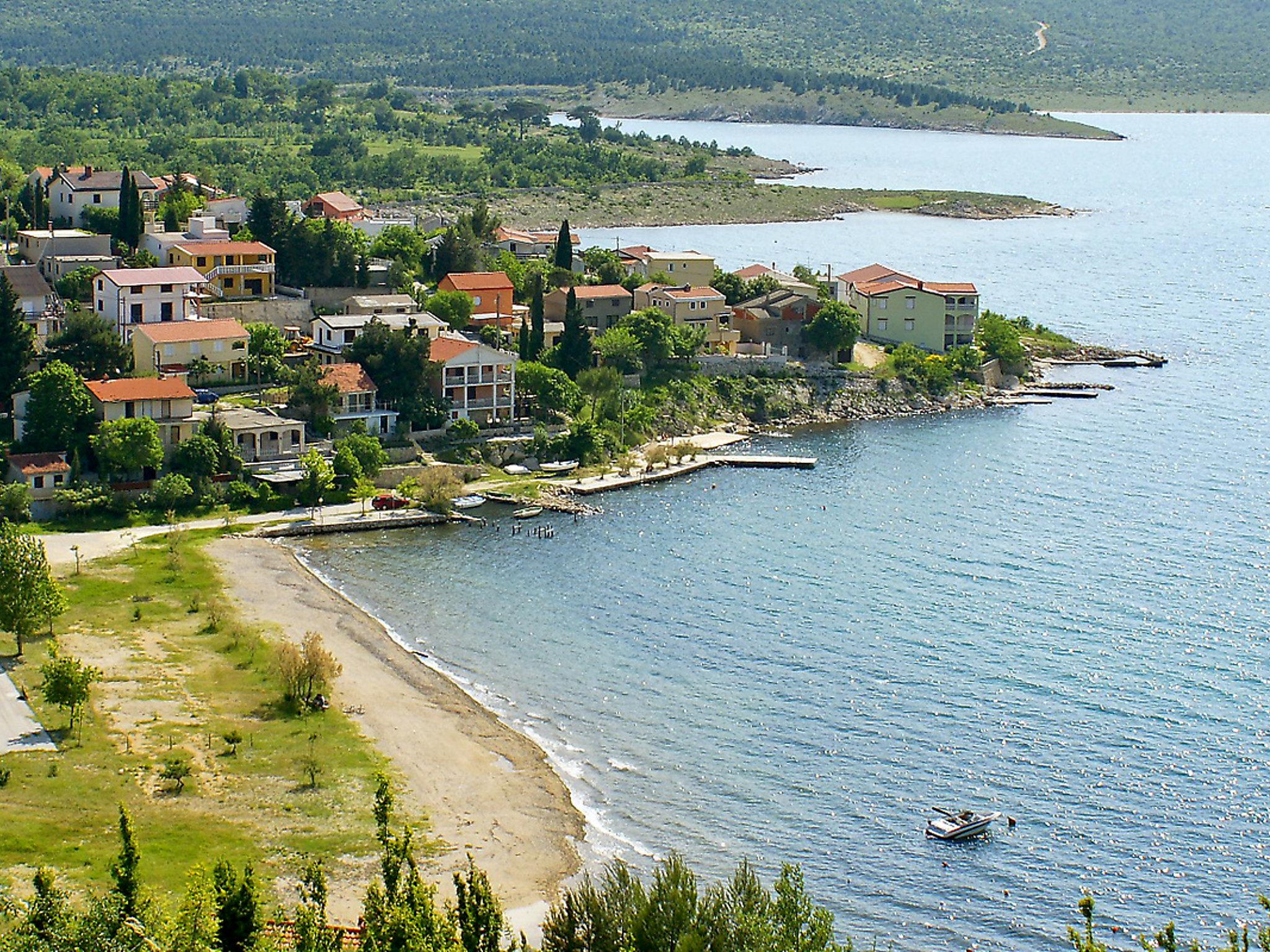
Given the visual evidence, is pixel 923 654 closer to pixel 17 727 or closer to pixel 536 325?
pixel 17 727

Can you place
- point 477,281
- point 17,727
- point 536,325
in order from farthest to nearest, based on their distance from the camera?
point 477,281
point 536,325
point 17,727

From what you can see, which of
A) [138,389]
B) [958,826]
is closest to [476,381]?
[138,389]

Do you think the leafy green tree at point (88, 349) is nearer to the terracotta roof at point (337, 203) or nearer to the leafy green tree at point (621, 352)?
the leafy green tree at point (621, 352)

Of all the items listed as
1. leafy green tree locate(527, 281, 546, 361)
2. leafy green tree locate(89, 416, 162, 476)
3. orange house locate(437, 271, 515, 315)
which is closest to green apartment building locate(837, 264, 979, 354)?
orange house locate(437, 271, 515, 315)

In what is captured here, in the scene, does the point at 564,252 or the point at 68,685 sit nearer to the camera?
the point at 68,685

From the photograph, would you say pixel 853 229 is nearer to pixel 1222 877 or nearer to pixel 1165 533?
pixel 1165 533

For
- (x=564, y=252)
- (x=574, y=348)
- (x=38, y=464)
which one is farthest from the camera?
(x=564, y=252)

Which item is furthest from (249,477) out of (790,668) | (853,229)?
(853,229)
